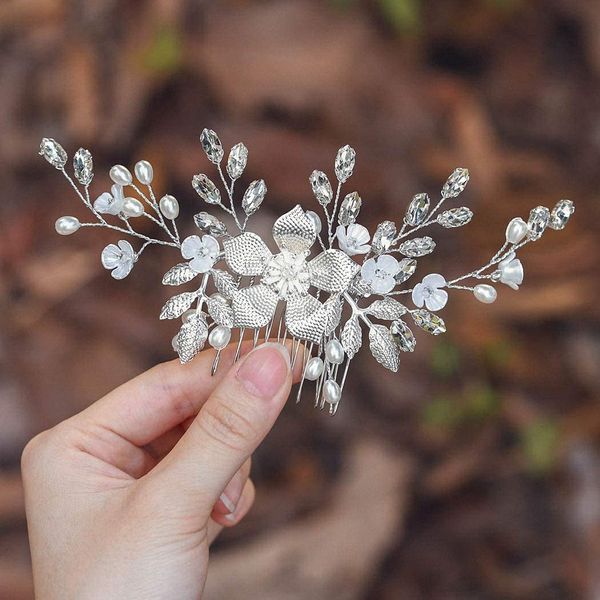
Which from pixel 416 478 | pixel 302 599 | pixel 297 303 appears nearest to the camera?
pixel 297 303

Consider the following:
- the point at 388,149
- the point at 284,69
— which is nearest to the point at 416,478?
the point at 388,149

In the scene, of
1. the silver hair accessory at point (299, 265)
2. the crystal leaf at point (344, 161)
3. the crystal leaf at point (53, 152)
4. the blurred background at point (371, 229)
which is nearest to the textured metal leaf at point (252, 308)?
the silver hair accessory at point (299, 265)

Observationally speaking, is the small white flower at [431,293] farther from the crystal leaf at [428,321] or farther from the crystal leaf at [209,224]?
the crystal leaf at [209,224]

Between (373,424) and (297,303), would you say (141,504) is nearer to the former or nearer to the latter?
(297,303)

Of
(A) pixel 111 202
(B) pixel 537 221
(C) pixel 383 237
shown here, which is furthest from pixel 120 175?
(B) pixel 537 221

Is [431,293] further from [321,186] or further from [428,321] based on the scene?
[321,186]

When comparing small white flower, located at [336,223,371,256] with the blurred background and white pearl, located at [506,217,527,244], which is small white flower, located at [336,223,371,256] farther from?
the blurred background
